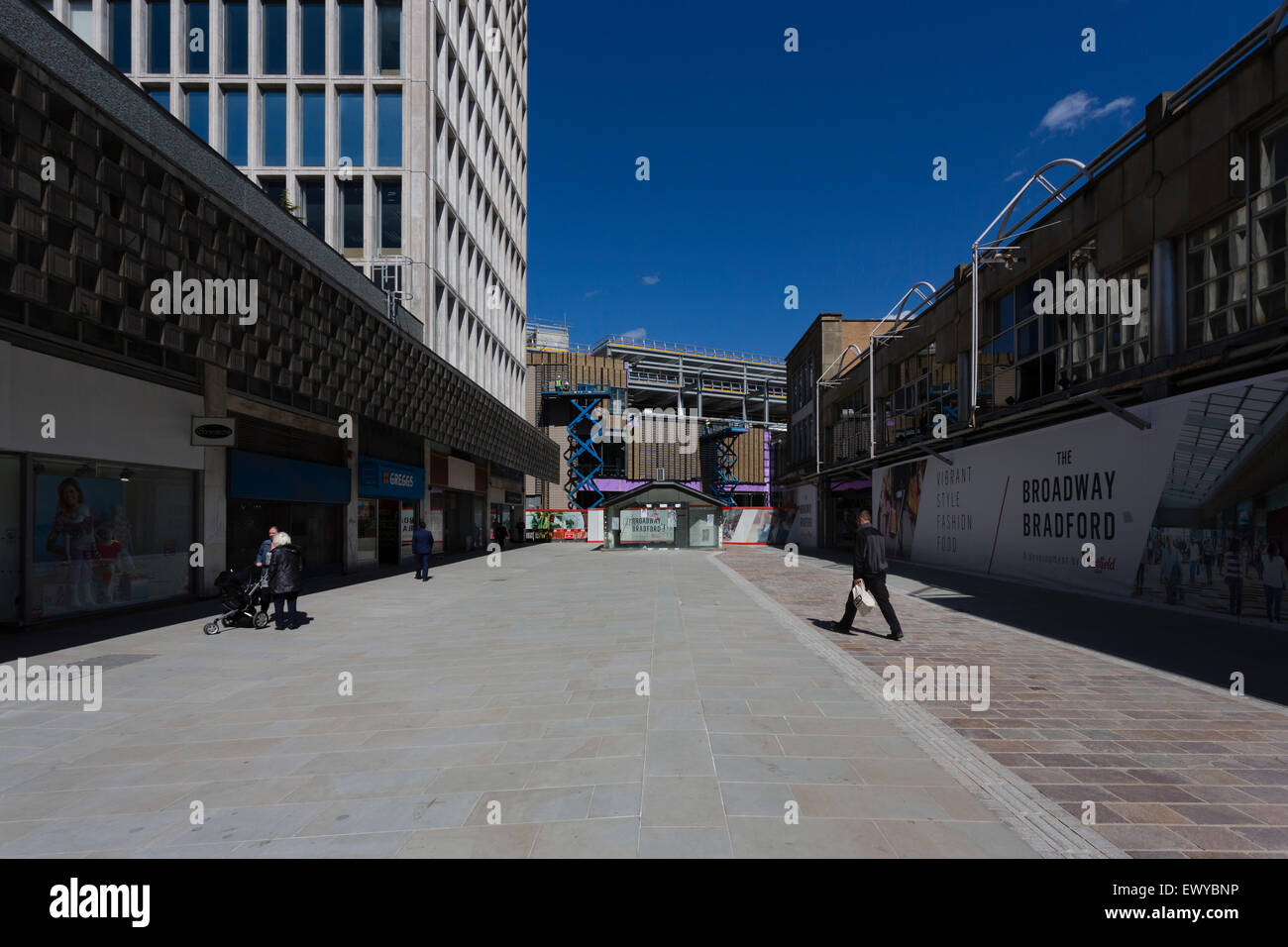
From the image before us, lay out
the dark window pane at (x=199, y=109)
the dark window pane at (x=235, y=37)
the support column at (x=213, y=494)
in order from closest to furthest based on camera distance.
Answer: the support column at (x=213, y=494)
the dark window pane at (x=235, y=37)
the dark window pane at (x=199, y=109)

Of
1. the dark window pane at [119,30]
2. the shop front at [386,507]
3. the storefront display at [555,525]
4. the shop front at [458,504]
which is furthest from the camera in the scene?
the storefront display at [555,525]

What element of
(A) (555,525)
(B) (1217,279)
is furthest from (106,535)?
(A) (555,525)

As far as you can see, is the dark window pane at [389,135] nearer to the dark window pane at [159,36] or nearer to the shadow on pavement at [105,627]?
the dark window pane at [159,36]

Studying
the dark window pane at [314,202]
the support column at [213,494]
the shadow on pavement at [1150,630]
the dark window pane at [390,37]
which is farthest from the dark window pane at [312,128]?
the shadow on pavement at [1150,630]

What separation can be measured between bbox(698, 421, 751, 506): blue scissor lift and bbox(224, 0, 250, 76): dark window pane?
45.2 metres

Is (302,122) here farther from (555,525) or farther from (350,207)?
(555,525)

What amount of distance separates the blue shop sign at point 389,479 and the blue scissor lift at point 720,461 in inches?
1602

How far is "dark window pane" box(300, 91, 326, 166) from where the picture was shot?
77.7 feet

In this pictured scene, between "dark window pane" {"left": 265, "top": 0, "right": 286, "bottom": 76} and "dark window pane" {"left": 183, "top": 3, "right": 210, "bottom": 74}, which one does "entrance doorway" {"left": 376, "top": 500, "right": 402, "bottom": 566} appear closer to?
"dark window pane" {"left": 265, "top": 0, "right": 286, "bottom": 76}

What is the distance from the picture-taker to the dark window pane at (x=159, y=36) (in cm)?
2316

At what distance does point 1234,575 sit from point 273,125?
29.2 meters

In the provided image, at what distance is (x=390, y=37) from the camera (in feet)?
78.9

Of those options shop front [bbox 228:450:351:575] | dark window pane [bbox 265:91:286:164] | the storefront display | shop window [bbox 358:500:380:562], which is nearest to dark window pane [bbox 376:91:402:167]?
dark window pane [bbox 265:91:286:164]
